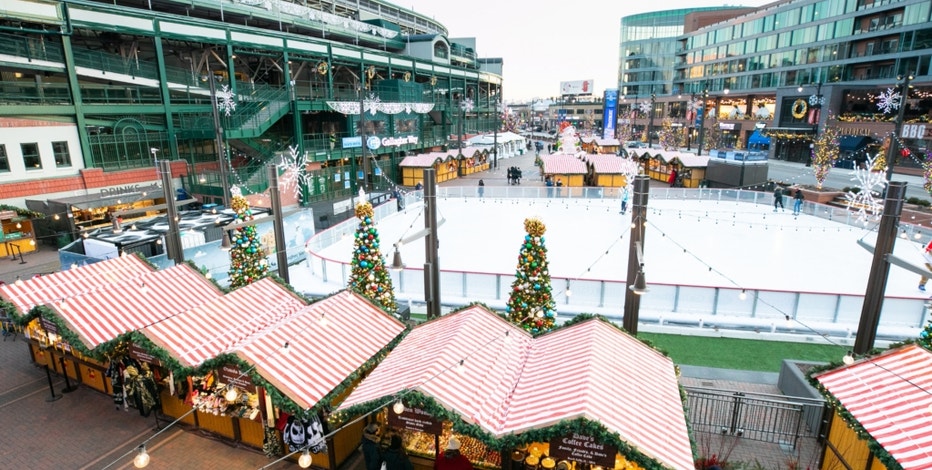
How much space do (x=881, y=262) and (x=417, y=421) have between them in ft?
27.3

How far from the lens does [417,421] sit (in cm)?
659

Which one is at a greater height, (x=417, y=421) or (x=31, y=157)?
(x=31, y=157)

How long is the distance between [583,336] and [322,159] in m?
29.8

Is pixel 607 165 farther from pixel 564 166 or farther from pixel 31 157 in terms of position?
pixel 31 157

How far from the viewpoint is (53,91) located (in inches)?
958

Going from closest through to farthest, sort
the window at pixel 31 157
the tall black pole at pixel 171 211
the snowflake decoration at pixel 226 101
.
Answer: the tall black pole at pixel 171 211 < the window at pixel 31 157 < the snowflake decoration at pixel 226 101

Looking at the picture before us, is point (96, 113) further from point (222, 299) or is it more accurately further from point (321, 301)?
point (321, 301)

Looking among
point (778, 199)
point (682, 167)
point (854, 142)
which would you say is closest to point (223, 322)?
point (778, 199)

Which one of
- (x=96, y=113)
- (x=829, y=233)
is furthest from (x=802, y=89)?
(x=96, y=113)

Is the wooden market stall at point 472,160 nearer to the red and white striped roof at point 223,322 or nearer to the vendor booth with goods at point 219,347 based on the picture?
the red and white striped roof at point 223,322

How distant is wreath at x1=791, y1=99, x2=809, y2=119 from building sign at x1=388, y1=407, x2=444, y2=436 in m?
66.1

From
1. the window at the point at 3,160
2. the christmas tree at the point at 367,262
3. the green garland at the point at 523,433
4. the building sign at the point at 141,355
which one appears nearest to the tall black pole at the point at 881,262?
the green garland at the point at 523,433

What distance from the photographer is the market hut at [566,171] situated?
36.9 m

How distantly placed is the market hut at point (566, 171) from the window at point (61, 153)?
29.8 metres
